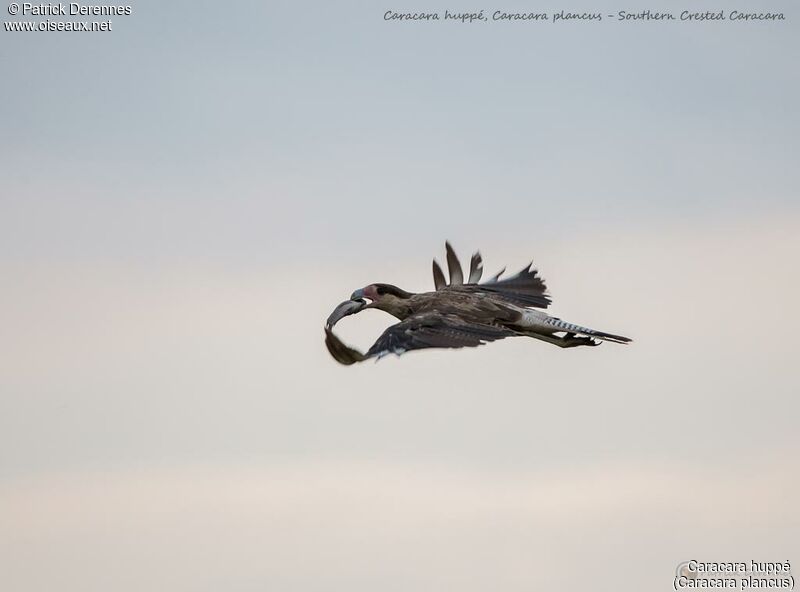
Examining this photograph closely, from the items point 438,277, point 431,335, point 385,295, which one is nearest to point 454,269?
point 438,277

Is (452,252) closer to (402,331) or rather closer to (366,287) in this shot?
(366,287)

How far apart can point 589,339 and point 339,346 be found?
27.5ft

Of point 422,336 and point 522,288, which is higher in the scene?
point 522,288

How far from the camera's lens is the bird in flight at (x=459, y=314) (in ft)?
118

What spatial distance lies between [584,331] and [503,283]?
4.74 meters

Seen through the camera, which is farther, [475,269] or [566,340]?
[475,269]

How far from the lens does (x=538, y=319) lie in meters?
40.9

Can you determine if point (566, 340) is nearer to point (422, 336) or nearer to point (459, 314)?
point (459, 314)

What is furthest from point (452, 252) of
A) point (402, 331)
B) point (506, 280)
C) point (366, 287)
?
point (402, 331)

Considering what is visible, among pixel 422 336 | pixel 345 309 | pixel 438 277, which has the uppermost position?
pixel 438 277

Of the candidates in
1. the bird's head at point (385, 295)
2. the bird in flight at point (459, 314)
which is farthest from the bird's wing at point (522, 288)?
the bird's head at point (385, 295)

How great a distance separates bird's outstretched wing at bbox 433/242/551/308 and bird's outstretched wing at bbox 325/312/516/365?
13.4ft

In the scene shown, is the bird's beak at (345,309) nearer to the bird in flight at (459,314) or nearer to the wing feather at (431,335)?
the bird in flight at (459,314)

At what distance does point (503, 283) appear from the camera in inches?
1738
